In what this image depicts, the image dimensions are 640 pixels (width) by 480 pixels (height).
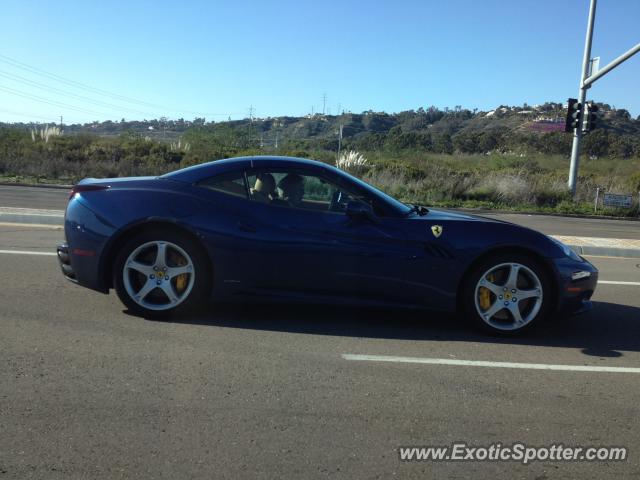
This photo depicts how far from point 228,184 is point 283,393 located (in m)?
2.16

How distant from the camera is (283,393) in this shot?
154 inches

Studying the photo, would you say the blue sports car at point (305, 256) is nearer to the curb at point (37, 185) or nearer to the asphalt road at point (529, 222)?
the asphalt road at point (529, 222)

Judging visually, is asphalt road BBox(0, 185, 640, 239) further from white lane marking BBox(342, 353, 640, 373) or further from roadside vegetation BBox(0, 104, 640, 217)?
white lane marking BBox(342, 353, 640, 373)

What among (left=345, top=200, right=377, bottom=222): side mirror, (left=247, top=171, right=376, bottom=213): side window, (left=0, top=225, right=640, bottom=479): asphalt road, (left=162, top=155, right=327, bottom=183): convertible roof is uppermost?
(left=162, top=155, right=327, bottom=183): convertible roof

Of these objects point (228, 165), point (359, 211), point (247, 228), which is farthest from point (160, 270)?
point (359, 211)

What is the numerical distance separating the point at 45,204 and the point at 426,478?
1451cm

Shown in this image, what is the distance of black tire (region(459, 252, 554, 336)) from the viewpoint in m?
5.24

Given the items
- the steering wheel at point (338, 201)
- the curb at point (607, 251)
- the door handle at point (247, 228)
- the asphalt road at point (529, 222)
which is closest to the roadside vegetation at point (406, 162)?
the asphalt road at point (529, 222)

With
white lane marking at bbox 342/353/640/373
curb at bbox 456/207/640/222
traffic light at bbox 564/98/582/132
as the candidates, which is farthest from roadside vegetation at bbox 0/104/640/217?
white lane marking at bbox 342/353/640/373

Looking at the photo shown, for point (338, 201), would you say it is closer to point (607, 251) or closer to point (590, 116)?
point (607, 251)

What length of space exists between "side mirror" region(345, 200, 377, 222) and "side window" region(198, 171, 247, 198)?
928mm

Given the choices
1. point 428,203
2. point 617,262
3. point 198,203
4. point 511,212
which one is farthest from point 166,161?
point 198,203

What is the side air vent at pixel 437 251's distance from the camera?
5176mm

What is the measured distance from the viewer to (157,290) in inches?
207
